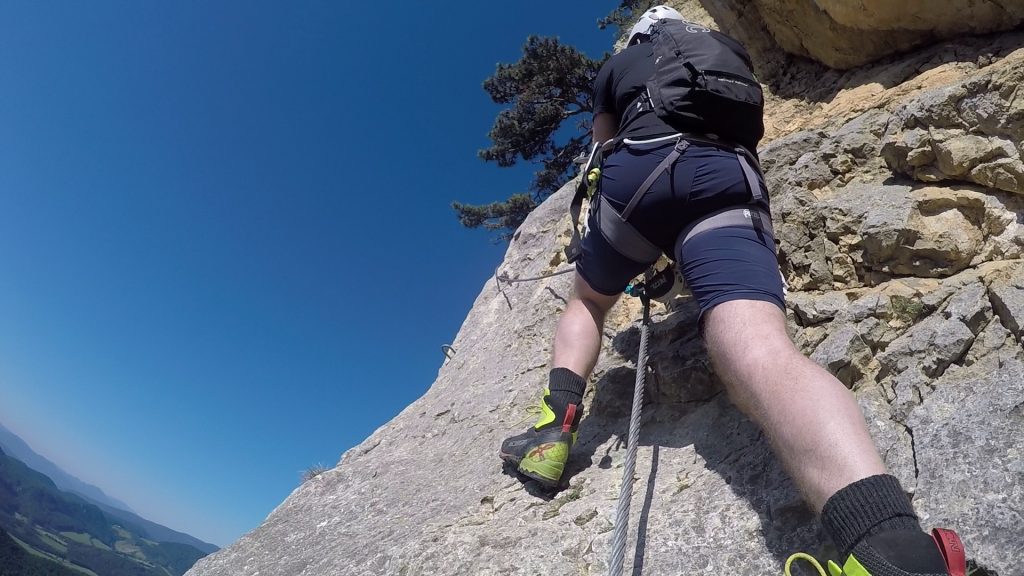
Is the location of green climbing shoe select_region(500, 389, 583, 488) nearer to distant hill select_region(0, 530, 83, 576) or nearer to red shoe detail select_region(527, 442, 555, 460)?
red shoe detail select_region(527, 442, 555, 460)

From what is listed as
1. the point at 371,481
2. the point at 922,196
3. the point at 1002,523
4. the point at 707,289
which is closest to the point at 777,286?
the point at 707,289

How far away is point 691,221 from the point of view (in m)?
2.45

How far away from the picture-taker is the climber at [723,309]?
145 cm

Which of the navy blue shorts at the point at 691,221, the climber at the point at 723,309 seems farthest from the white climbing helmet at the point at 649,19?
the navy blue shorts at the point at 691,221

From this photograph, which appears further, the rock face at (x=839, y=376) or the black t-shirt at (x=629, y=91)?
the black t-shirt at (x=629, y=91)

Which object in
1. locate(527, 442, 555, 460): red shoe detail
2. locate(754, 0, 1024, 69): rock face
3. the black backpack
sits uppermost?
locate(754, 0, 1024, 69): rock face

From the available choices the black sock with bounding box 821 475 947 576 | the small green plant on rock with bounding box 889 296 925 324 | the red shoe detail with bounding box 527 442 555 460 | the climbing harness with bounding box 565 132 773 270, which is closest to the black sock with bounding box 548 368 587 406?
the red shoe detail with bounding box 527 442 555 460

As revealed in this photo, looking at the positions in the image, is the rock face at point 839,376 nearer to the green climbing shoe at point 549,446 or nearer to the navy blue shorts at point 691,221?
the green climbing shoe at point 549,446

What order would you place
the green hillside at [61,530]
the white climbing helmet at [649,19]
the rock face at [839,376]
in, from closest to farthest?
the rock face at [839,376] < the white climbing helmet at [649,19] < the green hillside at [61,530]

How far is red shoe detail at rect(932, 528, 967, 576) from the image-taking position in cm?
135

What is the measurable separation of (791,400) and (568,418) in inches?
44.7

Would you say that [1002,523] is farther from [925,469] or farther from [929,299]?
[929,299]

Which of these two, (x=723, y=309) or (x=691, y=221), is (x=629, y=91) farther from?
(x=723, y=309)

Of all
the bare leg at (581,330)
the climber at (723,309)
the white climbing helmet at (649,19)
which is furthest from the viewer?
the white climbing helmet at (649,19)
